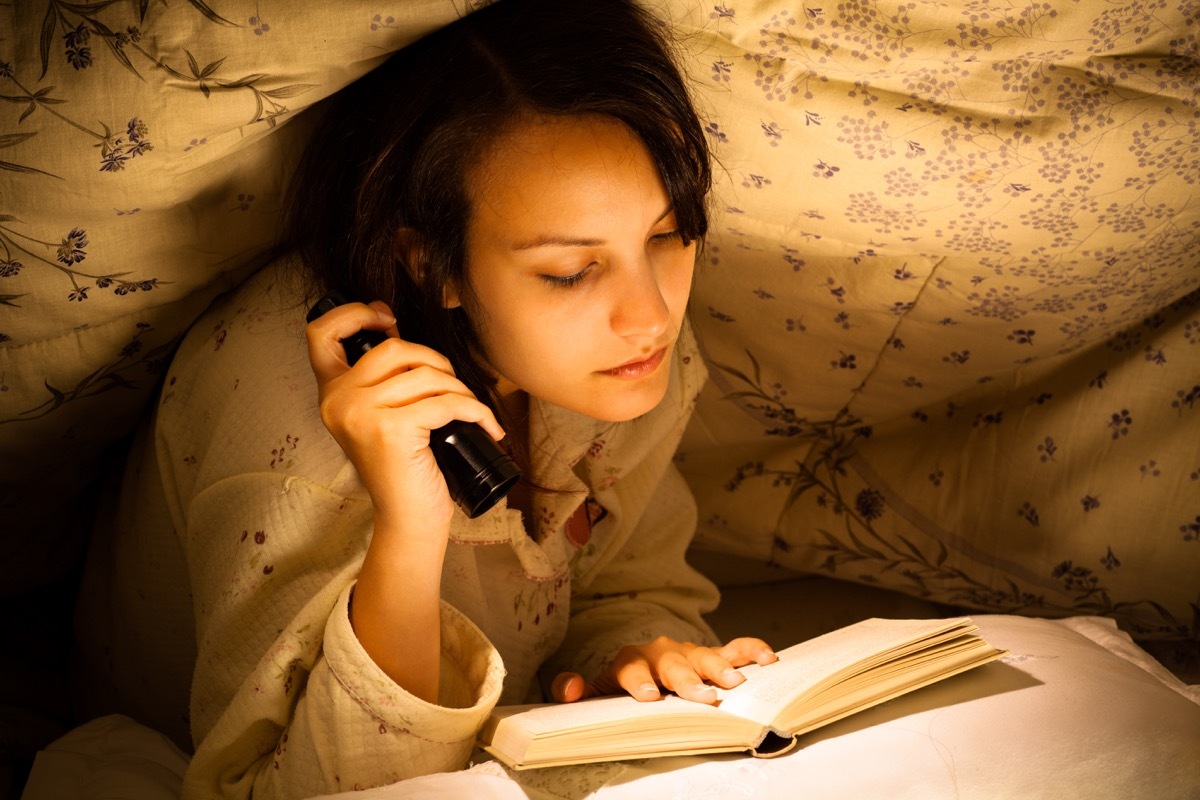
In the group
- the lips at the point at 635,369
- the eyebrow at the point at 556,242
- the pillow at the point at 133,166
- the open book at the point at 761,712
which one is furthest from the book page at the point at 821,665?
the pillow at the point at 133,166

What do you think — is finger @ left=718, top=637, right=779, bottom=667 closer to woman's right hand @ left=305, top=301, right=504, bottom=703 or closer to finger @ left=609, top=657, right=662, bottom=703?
finger @ left=609, top=657, right=662, bottom=703

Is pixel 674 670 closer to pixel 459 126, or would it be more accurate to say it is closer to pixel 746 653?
pixel 746 653

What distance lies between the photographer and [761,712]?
0.82m

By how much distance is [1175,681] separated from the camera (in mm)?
988

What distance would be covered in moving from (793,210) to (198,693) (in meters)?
0.78

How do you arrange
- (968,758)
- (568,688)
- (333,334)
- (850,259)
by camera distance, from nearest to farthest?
(968,758) → (333,334) → (568,688) → (850,259)

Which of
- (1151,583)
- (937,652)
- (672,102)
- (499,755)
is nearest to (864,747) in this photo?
(937,652)

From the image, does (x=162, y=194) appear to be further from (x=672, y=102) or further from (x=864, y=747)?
(x=864, y=747)

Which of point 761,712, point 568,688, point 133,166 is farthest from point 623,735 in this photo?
point 133,166

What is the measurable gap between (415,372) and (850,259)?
0.63 m

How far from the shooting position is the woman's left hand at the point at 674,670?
924 mm

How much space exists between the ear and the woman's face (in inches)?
1.0

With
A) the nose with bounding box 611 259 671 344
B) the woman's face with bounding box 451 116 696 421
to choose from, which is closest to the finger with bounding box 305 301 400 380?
the woman's face with bounding box 451 116 696 421

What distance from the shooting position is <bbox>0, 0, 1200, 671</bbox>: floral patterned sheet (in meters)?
0.89
